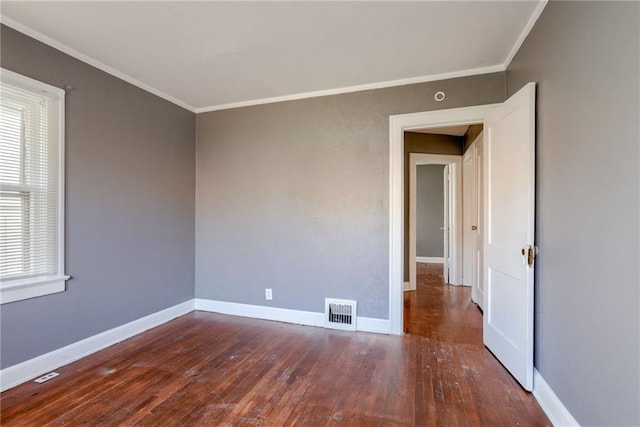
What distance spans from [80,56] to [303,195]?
231cm

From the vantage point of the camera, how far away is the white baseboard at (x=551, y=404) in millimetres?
1638

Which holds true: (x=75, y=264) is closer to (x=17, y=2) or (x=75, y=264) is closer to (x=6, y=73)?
(x=6, y=73)

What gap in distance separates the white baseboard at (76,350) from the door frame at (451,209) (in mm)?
3494

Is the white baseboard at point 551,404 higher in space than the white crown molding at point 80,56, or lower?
lower

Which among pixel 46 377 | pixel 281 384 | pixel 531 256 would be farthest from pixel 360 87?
pixel 46 377

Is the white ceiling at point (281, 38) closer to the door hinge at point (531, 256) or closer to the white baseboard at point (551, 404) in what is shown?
the door hinge at point (531, 256)

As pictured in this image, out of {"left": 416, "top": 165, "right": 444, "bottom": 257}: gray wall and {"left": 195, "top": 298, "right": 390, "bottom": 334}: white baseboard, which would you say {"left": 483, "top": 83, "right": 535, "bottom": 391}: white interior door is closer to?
{"left": 195, "top": 298, "right": 390, "bottom": 334}: white baseboard

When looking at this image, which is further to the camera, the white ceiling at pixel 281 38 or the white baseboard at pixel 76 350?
the white baseboard at pixel 76 350

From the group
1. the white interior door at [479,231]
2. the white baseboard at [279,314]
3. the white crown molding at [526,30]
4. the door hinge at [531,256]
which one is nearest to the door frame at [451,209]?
the white interior door at [479,231]

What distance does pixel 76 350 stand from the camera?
2523mm

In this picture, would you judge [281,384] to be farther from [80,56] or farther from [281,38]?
[80,56]

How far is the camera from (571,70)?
1.64 metres

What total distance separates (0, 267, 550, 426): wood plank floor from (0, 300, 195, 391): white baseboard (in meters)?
0.08

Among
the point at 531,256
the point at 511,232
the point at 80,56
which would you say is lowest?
the point at 531,256
